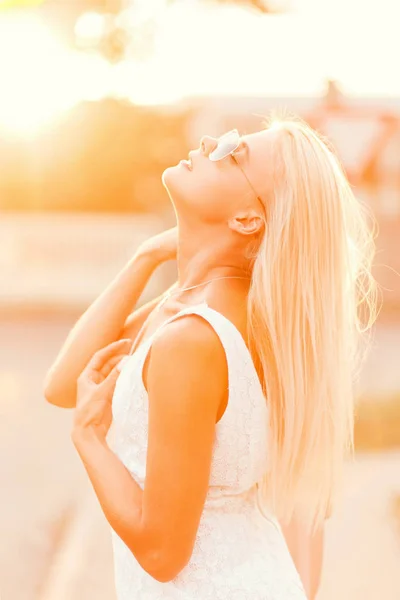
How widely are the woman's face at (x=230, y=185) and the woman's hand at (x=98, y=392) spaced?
44 centimetres

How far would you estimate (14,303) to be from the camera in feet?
53.2

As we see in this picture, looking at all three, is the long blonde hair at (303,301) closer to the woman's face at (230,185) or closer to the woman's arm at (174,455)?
the woman's face at (230,185)

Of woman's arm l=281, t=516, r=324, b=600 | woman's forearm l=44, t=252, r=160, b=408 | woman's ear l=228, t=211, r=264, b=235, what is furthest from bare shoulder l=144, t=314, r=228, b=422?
woman's arm l=281, t=516, r=324, b=600

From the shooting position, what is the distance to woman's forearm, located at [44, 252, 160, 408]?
255 cm

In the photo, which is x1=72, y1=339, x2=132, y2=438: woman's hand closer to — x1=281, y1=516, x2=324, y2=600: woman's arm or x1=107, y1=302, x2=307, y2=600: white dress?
x1=107, y1=302, x2=307, y2=600: white dress

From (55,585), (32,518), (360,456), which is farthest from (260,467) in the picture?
(360,456)

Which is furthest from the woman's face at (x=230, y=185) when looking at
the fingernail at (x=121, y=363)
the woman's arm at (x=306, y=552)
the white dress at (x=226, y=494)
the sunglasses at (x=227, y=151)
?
the woman's arm at (x=306, y=552)

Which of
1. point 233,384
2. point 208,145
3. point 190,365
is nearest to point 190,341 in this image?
point 190,365

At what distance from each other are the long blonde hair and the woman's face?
0.09 ft

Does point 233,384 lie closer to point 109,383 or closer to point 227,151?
point 109,383

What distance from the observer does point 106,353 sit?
234 centimetres

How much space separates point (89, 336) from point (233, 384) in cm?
67

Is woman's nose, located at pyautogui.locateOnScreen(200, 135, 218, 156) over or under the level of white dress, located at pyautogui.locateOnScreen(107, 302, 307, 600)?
over

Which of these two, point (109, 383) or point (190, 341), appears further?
point (109, 383)
